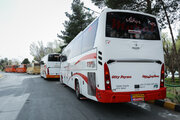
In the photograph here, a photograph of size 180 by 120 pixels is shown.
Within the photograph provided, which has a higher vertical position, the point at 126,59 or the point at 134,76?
the point at 126,59

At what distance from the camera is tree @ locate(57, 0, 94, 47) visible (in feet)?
90.3

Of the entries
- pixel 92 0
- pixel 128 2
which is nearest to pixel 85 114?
pixel 128 2

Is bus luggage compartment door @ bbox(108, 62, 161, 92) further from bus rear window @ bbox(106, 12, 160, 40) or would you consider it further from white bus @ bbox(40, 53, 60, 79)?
white bus @ bbox(40, 53, 60, 79)

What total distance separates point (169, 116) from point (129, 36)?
270 cm

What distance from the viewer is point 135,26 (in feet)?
15.9

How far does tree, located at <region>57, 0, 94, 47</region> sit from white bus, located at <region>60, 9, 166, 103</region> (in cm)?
2314

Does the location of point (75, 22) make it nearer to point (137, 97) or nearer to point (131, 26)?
point (131, 26)

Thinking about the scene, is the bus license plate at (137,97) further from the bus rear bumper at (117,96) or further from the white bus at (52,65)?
the white bus at (52,65)

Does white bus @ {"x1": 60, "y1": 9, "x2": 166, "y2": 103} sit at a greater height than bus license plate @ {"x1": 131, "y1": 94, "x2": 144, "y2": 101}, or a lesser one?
greater

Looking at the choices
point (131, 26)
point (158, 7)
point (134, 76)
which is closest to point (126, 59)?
point (134, 76)

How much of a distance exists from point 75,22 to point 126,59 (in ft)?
80.7

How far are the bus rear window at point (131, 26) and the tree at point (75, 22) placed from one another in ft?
75.8

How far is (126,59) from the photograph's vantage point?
4512mm

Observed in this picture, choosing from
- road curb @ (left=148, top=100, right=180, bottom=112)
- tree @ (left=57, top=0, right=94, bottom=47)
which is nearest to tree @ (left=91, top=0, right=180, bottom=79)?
road curb @ (left=148, top=100, right=180, bottom=112)
